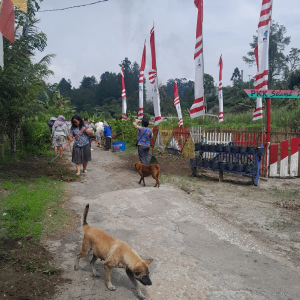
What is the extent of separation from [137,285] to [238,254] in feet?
6.46

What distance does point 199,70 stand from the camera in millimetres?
10062

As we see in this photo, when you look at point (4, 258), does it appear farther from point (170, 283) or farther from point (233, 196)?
point (233, 196)

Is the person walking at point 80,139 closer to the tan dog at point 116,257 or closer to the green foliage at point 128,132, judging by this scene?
the tan dog at point 116,257

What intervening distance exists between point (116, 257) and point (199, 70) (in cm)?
793

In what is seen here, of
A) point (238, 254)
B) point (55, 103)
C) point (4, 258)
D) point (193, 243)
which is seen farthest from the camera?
point (55, 103)

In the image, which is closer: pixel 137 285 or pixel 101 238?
pixel 137 285

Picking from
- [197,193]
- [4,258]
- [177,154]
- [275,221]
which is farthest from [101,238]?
[177,154]

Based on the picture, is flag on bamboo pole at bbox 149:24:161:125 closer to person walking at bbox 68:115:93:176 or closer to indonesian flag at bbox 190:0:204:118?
indonesian flag at bbox 190:0:204:118

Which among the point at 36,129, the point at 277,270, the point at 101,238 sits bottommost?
the point at 277,270

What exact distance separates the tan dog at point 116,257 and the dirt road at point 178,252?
241mm

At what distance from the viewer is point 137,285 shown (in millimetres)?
3424

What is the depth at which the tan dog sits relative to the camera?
3273 millimetres

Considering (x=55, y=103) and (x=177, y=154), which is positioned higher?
(x=55, y=103)

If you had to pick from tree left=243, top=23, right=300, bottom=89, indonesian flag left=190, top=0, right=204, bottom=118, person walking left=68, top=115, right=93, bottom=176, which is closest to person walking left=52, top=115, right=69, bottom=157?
person walking left=68, top=115, right=93, bottom=176
